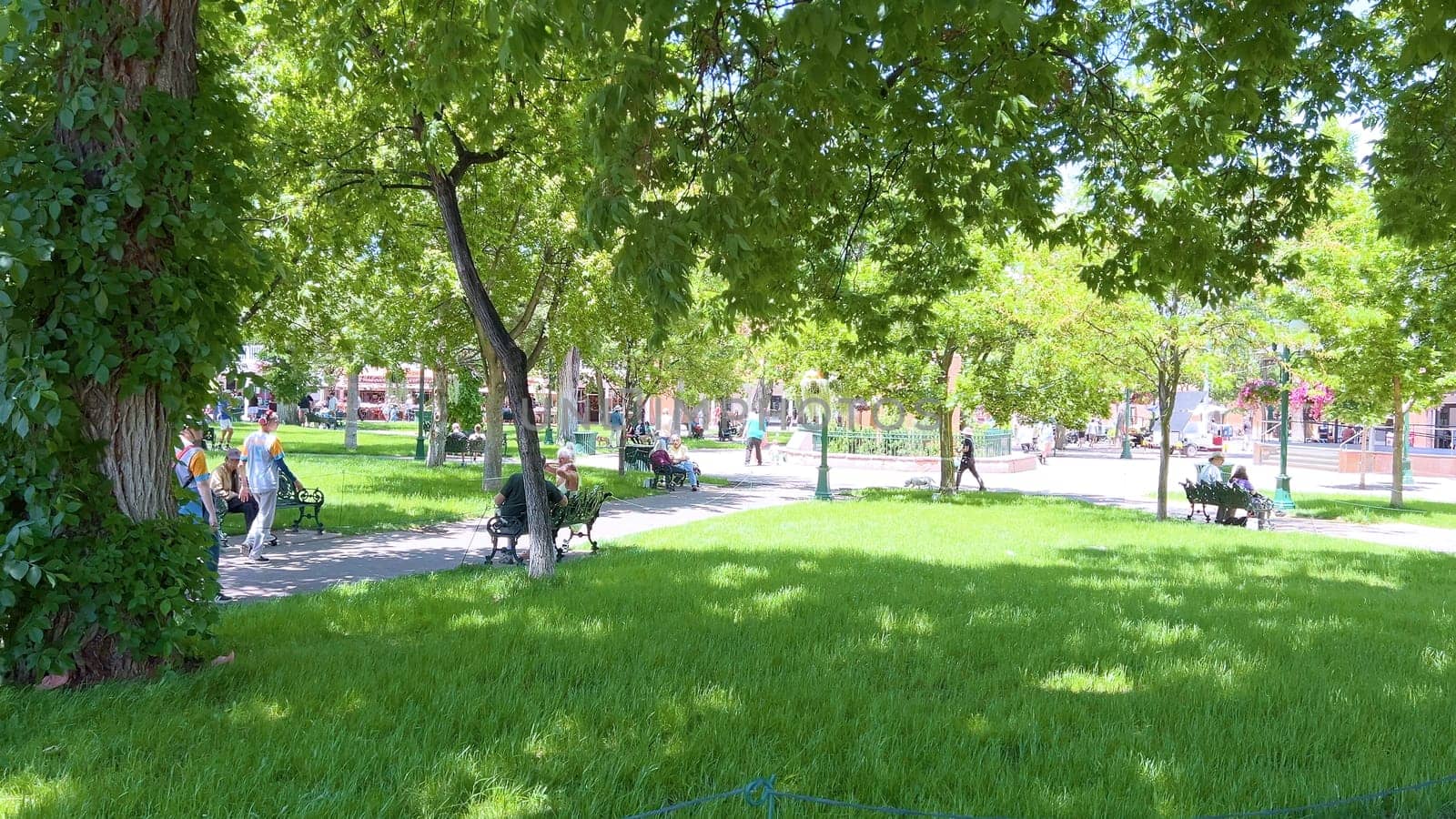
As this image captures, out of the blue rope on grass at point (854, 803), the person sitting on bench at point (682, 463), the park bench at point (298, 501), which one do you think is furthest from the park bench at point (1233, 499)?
the park bench at point (298, 501)

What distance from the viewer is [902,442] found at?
2806 cm

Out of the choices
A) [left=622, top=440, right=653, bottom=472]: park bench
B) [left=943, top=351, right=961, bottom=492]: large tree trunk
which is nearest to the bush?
[left=943, top=351, right=961, bottom=492]: large tree trunk

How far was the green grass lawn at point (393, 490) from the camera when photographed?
12594mm

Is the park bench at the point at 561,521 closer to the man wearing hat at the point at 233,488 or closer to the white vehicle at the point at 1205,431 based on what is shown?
the man wearing hat at the point at 233,488

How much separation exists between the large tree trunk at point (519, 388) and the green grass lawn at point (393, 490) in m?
4.56

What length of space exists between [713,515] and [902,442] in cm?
1395

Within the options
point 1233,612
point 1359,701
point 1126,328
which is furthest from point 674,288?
point 1126,328

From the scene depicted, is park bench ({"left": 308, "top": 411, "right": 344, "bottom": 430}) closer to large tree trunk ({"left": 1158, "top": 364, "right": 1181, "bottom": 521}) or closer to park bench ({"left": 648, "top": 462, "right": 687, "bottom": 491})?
park bench ({"left": 648, "top": 462, "right": 687, "bottom": 491})

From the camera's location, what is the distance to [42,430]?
435cm

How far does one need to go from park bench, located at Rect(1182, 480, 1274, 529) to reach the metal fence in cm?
1154

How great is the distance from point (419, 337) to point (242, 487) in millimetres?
9121

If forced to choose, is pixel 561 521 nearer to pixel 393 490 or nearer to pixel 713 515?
pixel 713 515

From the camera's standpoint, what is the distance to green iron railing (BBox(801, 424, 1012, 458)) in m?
27.8

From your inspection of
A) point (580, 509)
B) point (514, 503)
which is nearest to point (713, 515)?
point (580, 509)
